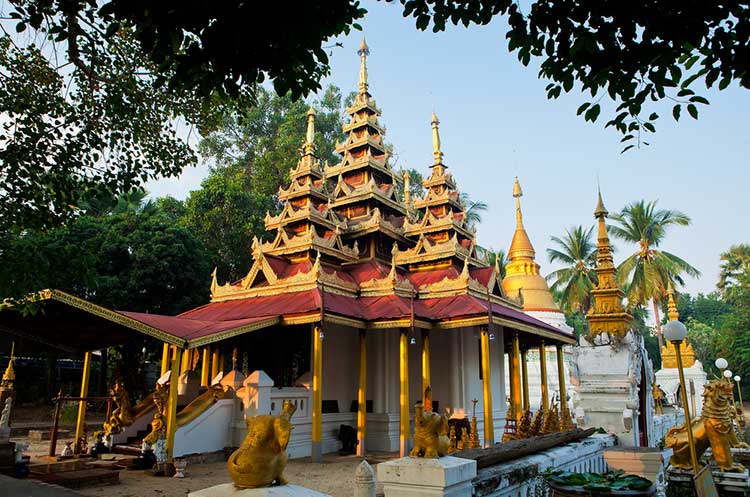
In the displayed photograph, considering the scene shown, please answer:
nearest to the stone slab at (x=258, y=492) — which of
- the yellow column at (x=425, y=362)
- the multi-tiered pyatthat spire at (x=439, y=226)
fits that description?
the yellow column at (x=425, y=362)

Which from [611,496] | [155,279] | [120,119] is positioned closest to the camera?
[611,496]

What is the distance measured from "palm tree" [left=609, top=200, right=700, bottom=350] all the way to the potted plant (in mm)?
30399

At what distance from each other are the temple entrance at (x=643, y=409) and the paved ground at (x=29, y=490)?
10712mm

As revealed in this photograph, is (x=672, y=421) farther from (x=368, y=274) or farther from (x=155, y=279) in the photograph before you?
(x=155, y=279)

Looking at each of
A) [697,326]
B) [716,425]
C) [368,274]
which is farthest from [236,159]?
[697,326]

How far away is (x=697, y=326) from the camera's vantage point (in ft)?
172

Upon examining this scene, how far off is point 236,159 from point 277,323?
2564 cm

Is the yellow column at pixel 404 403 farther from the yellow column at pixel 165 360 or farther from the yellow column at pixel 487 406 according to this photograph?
the yellow column at pixel 165 360

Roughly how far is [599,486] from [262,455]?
7.51 ft

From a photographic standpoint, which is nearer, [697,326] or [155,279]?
[155,279]

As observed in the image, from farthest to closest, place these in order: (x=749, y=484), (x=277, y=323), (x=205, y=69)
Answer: (x=277, y=323)
(x=749, y=484)
(x=205, y=69)

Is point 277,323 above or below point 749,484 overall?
above

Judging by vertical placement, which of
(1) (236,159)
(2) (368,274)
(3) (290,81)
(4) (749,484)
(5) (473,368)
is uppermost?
(1) (236,159)

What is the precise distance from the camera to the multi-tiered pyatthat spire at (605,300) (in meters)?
11.8
